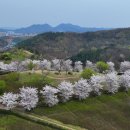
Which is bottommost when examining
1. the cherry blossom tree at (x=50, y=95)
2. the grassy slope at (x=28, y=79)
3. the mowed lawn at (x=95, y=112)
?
the mowed lawn at (x=95, y=112)

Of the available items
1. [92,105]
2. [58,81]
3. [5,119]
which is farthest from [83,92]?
[5,119]

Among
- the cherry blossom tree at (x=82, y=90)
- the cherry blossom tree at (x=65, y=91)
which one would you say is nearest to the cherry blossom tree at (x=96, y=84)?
the cherry blossom tree at (x=82, y=90)

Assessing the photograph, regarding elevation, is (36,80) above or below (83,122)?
above

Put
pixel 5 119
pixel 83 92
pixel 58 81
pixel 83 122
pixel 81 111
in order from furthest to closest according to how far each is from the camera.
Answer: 1. pixel 58 81
2. pixel 83 92
3. pixel 81 111
4. pixel 83 122
5. pixel 5 119

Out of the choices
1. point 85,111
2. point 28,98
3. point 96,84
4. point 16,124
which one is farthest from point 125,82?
point 16,124

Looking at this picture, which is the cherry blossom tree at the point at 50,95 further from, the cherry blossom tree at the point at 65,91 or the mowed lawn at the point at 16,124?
the mowed lawn at the point at 16,124

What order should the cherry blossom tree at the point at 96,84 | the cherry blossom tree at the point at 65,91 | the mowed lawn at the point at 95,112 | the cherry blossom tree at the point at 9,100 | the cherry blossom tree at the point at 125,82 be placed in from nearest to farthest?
the cherry blossom tree at the point at 9,100, the mowed lawn at the point at 95,112, the cherry blossom tree at the point at 65,91, the cherry blossom tree at the point at 96,84, the cherry blossom tree at the point at 125,82

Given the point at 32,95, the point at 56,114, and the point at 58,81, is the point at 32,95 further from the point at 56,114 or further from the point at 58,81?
the point at 58,81
